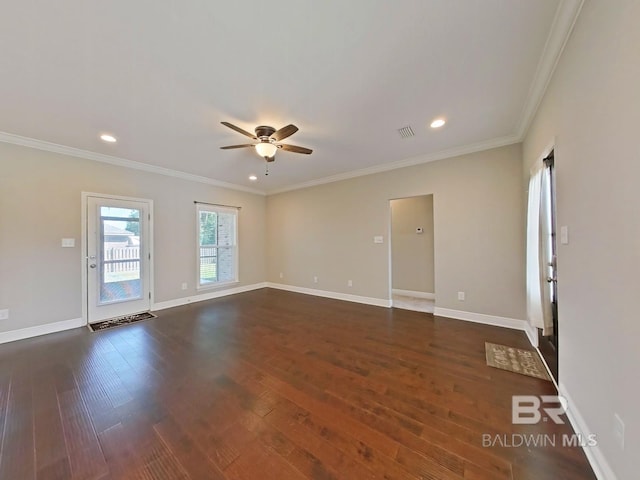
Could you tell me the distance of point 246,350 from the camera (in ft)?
9.15

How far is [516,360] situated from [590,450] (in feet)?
4.03

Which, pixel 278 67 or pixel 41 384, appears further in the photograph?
pixel 41 384

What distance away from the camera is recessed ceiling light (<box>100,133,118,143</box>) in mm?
3094

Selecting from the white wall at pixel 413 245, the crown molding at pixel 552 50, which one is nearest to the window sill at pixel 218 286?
the white wall at pixel 413 245

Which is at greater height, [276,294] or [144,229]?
[144,229]

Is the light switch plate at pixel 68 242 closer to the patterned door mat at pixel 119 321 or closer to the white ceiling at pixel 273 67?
the patterned door mat at pixel 119 321

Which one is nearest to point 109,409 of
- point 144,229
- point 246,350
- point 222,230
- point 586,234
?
point 246,350

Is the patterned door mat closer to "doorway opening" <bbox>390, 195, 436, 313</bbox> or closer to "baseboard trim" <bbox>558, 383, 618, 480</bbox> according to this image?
"doorway opening" <bbox>390, 195, 436, 313</bbox>

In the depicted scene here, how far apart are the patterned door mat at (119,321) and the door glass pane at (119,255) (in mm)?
321

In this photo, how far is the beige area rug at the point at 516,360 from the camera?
2.26 m

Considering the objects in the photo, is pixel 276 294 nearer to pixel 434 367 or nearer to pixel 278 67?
pixel 434 367

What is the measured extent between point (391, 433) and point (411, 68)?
279 cm

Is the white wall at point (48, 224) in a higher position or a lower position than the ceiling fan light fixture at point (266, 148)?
lower

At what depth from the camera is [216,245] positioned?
18.0ft
